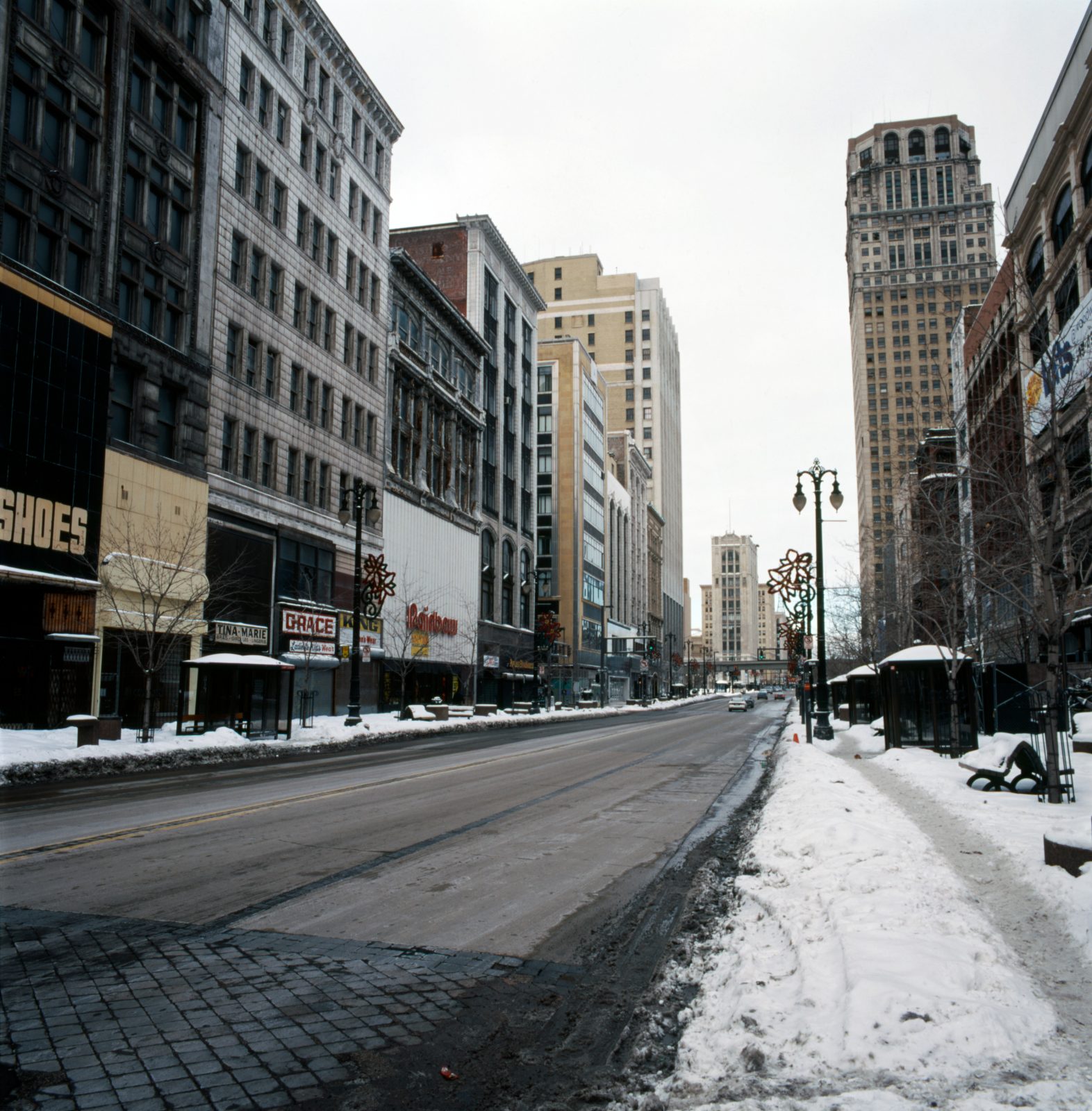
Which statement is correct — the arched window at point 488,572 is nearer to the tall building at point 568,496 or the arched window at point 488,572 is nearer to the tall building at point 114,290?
the tall building at point 568,496

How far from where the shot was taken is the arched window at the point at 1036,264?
40531mm

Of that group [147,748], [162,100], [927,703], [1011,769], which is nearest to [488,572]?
[162,100]

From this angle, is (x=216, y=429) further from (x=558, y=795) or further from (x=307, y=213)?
(x=558, y=795)

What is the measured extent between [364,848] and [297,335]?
38.6 m

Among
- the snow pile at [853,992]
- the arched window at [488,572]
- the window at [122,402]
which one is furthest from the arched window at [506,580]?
the snow pile at [853,992]

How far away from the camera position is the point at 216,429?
123 ft

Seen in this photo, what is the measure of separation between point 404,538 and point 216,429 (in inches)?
759

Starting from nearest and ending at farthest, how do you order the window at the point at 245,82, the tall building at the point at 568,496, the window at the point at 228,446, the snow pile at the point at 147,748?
the snow pile at the point at 147,748, the window at the point at 228,446, the window at the point at 245,82, the tall building at the point at 568,496

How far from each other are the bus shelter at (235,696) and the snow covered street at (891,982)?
68.2ft

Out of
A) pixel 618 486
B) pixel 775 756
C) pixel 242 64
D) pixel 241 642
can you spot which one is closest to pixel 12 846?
pixel 775 756

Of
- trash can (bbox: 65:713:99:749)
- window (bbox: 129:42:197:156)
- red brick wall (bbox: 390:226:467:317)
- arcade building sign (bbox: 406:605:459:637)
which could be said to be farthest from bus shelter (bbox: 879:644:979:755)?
red brick wall (bbox: 390:226:467:317)

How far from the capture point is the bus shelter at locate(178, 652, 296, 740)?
26688 millimetres

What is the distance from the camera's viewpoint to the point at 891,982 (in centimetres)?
461

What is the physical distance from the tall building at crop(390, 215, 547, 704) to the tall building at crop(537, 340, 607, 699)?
1709cm
